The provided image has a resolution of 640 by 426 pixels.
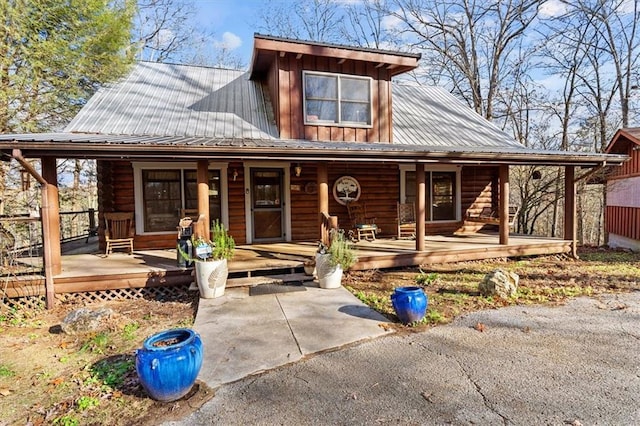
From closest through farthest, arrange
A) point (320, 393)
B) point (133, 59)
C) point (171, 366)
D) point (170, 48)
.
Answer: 1. point (171, 366)
2. point (320, 393)
3. point (133, 59)
4. point (170, 48)

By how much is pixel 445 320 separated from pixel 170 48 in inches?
738

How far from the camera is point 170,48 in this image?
17781 mm

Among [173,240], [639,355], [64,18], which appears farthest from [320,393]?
[64,18]

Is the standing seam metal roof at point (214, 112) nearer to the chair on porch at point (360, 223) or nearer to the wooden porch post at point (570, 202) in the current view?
the wooden porch post at point (570, 202)

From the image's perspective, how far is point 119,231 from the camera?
299 inches

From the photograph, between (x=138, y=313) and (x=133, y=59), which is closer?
(x=138, y=313)

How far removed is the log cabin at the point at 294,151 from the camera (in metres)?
7.21

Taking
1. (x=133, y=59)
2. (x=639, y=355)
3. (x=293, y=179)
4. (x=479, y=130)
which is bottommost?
(x=639, y=355)

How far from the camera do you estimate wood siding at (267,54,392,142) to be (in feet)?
26.6

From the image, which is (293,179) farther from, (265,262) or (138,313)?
(138,313)

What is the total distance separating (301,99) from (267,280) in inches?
171

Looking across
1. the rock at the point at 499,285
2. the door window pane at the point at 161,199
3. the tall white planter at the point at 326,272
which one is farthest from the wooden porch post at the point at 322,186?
the door window pane at the point at 161,199

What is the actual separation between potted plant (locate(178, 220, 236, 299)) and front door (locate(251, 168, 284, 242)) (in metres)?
3.07

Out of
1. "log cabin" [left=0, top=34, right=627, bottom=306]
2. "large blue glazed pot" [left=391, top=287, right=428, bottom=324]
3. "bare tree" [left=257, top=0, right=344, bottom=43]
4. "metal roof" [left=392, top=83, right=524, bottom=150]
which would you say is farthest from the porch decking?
"bare tree" [left=257, top=0, right=344, bottom=43]
